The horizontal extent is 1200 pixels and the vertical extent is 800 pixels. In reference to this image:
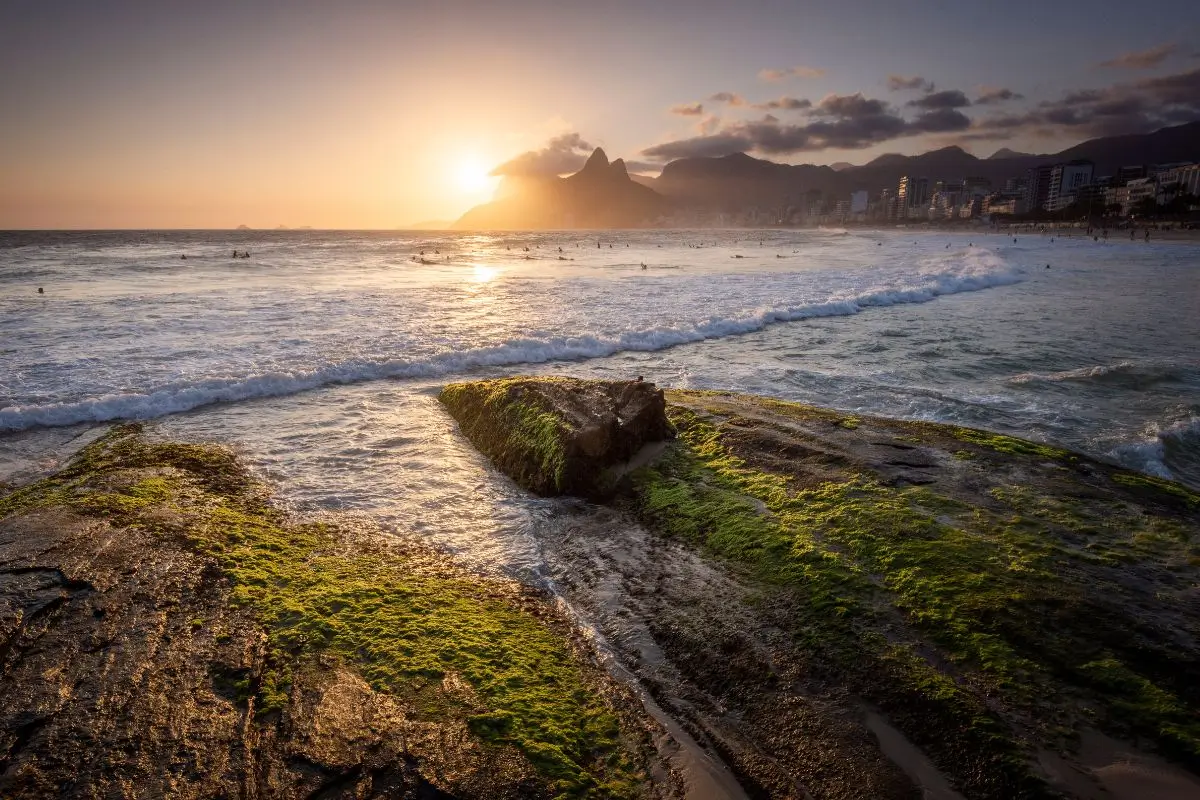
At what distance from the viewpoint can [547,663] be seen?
426 cm

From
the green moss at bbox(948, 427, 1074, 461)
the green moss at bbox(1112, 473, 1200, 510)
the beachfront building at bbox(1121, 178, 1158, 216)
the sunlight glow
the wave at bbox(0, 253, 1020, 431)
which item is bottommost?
the green moss at bbox(1112, 473, 1200, 510)

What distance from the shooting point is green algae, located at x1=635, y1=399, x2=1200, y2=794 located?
3699 millimetres

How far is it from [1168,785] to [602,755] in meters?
3.22

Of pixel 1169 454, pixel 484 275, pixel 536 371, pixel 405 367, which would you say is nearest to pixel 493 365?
→ pixel 536 371

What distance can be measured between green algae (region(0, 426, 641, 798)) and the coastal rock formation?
602 millimetres

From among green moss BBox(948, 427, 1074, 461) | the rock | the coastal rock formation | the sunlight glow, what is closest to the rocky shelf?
the coastal rock formation

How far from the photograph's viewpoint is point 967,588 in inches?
185

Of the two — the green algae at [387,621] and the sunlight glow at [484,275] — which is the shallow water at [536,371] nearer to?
the green algae at [387,621]

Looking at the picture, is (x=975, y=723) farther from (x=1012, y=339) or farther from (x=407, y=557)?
(x=1012, y=339)

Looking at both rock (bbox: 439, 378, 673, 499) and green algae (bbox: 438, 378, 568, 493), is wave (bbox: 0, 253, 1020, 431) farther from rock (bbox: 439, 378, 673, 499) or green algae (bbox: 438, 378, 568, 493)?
rock (bbox: 439, 378, 673, 499)

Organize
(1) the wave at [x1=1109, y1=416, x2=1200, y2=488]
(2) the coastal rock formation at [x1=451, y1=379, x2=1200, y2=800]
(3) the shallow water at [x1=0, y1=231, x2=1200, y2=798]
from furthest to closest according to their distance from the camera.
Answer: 1. (1) the wave at [x1=1109, y1=416, x2=1200, y2=488]
2. (3) the shallow water at [x1=0, y1=231, x2=1200, y2=798]
3. (2) the coastal rock formation at [x1=451, y1=379, x2=1200, y2=800]

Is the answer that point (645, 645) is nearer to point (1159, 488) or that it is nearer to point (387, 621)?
point (387, 621)

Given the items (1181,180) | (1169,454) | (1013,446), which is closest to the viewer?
(1013,446)

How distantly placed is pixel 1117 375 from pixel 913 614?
39.3 feet
